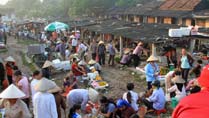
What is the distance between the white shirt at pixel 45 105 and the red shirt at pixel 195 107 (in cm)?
435

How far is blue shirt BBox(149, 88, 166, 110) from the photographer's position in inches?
337

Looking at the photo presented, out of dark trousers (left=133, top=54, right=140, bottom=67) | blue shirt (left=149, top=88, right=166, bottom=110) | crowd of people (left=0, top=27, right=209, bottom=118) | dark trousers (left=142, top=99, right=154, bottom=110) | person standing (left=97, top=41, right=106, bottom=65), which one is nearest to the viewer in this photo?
crowd of people (left=0, top=27, right=209, bottom=118)

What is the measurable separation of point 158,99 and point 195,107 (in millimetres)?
7326

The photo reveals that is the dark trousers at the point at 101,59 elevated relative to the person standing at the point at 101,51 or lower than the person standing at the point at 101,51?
lower

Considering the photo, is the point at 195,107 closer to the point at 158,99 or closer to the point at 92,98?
the point at 92,98

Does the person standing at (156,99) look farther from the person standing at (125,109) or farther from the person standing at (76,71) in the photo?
the person standing at (76,71)

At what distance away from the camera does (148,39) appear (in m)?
16.7

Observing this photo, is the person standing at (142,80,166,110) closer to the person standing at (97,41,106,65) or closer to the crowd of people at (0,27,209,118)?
the crowd of people at (0,27,209,118)

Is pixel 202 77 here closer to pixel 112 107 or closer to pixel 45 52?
pixel 112 107

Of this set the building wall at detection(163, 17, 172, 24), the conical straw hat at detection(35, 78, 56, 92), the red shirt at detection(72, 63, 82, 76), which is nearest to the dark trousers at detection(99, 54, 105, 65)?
the red shirt at detection(72, 63, 82, 76)

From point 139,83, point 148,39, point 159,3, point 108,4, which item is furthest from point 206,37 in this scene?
point 108,4

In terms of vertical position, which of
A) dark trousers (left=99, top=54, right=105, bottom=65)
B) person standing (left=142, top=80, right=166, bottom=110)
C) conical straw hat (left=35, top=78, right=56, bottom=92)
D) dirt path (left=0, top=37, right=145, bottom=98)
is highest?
conical straw hat (left=35, top=78, right=56, bottom=92)

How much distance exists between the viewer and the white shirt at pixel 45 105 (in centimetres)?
562

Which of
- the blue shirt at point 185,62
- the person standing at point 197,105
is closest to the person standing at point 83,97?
the blue shirt at point 185,62
